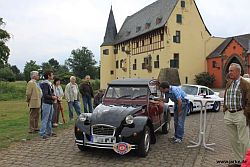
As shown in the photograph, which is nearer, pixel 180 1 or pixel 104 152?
pixel 104 152

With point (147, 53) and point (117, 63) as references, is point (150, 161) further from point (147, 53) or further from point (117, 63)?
point (117, 63)

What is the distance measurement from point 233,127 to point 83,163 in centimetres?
325

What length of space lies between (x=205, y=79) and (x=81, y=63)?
7001 cm

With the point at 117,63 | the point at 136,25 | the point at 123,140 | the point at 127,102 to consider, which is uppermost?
the point at 136,25

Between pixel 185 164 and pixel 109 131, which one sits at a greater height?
pixel 109 131

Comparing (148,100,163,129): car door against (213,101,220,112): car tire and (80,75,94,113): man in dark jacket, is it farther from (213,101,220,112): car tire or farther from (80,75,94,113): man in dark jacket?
(213,101,220,112): car tire

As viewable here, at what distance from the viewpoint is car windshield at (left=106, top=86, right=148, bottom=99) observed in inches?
342

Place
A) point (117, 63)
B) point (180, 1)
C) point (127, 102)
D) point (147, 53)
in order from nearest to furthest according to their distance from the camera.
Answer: point (127, 102), point (180, 1), point (147, 53), point (117, 63)

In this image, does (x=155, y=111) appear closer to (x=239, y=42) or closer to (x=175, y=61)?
(x=239, y=42)

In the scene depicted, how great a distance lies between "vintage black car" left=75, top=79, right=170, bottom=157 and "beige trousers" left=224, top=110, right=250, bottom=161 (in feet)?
6.48

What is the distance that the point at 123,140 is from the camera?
22.8ft

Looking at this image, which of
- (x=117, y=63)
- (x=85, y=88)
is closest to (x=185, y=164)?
(x=85, y=88)

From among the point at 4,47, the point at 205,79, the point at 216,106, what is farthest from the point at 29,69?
the point at 216,106

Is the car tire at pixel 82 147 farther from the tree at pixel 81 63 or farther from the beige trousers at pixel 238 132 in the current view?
the tree at pixel 81 63
